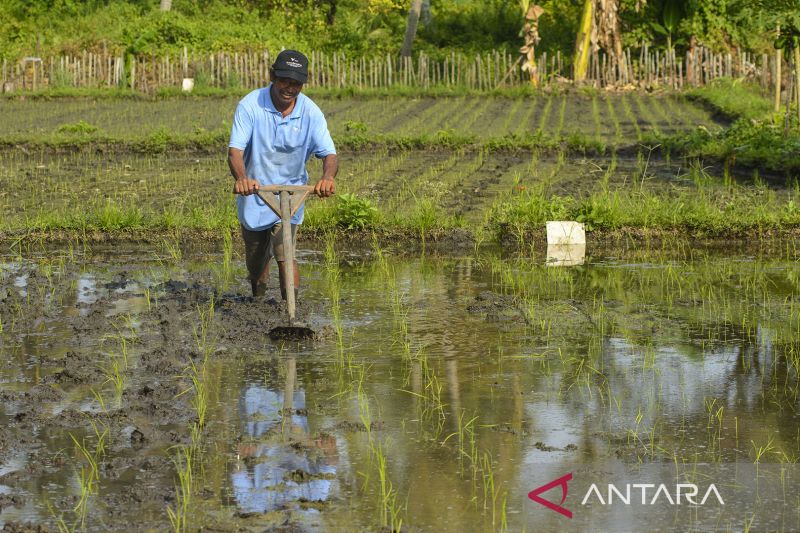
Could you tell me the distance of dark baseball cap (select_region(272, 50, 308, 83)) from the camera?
22.1 feet

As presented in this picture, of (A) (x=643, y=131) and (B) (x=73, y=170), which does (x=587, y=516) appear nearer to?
(B) (x=73, y=170)

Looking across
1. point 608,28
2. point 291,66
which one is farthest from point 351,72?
point 291,66

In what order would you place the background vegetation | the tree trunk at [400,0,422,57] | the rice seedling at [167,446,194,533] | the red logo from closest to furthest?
the rice seedling at [167,446,194,533], the red logo, the tree trunk at [400,0,422,57], the background vegetation

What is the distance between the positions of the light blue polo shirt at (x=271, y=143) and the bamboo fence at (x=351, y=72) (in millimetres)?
19605

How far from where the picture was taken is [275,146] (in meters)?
7.13

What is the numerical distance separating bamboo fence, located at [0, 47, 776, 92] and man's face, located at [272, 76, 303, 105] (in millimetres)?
19827

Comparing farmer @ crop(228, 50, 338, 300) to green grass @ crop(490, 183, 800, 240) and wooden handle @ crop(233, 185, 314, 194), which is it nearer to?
wooden handle @ crop(233, 185, 314, 194)

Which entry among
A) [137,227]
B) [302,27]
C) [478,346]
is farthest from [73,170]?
[302,27]

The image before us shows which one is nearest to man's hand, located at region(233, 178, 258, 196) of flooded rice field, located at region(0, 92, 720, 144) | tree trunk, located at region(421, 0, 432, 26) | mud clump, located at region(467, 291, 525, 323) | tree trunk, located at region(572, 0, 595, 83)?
mud clump, located at region(467, 291, 525, 323)

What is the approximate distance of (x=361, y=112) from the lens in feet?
74.0

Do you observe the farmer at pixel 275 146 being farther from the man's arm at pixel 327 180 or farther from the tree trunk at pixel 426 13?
the tree trunk at pixel 426 13

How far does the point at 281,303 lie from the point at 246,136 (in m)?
1.08

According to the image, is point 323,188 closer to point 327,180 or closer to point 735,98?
point 327,180

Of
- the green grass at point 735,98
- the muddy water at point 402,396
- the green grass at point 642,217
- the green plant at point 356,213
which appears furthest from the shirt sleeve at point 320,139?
the green grass at point 735,98
